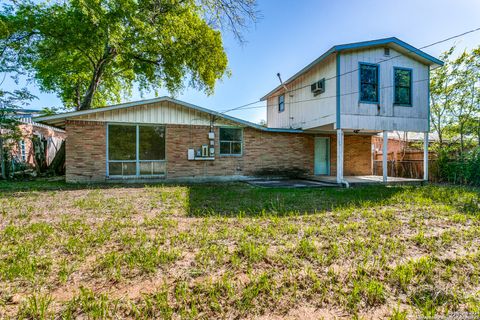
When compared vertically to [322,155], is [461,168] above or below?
below

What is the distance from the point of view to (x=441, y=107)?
12.9 metres

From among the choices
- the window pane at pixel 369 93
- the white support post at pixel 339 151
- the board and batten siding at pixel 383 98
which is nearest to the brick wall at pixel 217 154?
the white support post at pixel 339 151

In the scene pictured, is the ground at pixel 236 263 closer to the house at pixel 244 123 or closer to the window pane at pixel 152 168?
the house at pixel 244 123

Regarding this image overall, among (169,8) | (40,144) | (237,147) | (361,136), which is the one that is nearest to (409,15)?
(361,136)

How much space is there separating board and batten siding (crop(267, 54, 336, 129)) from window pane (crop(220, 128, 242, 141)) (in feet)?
10.7

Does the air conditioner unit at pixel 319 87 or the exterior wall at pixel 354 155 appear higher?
the air conditioner unit at pixel 319 87

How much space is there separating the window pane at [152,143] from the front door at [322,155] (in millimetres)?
7841

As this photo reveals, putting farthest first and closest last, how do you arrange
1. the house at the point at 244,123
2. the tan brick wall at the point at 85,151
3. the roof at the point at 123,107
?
the house at the point at 244,123, the tan brick wall at the point at 85,151, the roof at the point at 123,107

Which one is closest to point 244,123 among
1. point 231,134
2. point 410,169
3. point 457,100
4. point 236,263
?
point 231,134

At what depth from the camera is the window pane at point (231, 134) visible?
1077 centimetres

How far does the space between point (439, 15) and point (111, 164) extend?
1337 centimetres

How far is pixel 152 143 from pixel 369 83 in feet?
30.5

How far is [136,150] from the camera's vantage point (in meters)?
9.70

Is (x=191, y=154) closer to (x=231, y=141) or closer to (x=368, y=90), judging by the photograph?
(x=231, y=141)
